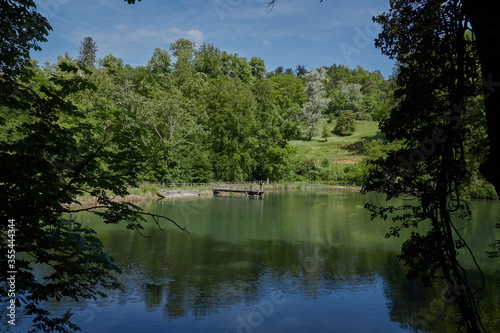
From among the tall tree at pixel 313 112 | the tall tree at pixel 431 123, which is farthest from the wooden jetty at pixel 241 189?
the tall tree at pixel 431 123

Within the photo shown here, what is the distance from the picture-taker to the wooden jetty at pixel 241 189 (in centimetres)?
3756

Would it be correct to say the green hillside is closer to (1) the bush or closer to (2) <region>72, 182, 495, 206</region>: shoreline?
(1) the bush

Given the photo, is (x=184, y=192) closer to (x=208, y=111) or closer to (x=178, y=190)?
(x=178, y=190)

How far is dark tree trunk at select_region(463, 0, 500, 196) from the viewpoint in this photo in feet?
9.74

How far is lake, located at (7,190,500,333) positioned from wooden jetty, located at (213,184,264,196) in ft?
56.3

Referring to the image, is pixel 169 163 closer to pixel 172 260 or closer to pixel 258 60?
pixel 172 260

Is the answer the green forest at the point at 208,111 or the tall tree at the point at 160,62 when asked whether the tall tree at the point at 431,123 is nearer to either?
the green forest at the point at 208,111

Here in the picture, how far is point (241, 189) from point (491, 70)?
35.7m

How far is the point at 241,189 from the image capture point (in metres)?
38.4

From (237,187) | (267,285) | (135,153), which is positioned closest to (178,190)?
(237,187)

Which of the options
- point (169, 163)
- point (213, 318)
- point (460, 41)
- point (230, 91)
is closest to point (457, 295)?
point (460, 41)

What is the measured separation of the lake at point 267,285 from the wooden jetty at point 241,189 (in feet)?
56.3

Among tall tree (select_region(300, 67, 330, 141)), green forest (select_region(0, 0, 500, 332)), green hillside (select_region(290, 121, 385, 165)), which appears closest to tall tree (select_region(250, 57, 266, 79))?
tall tree (select_region(300, 67, 330, 141))

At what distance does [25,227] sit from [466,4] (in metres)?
5.19
